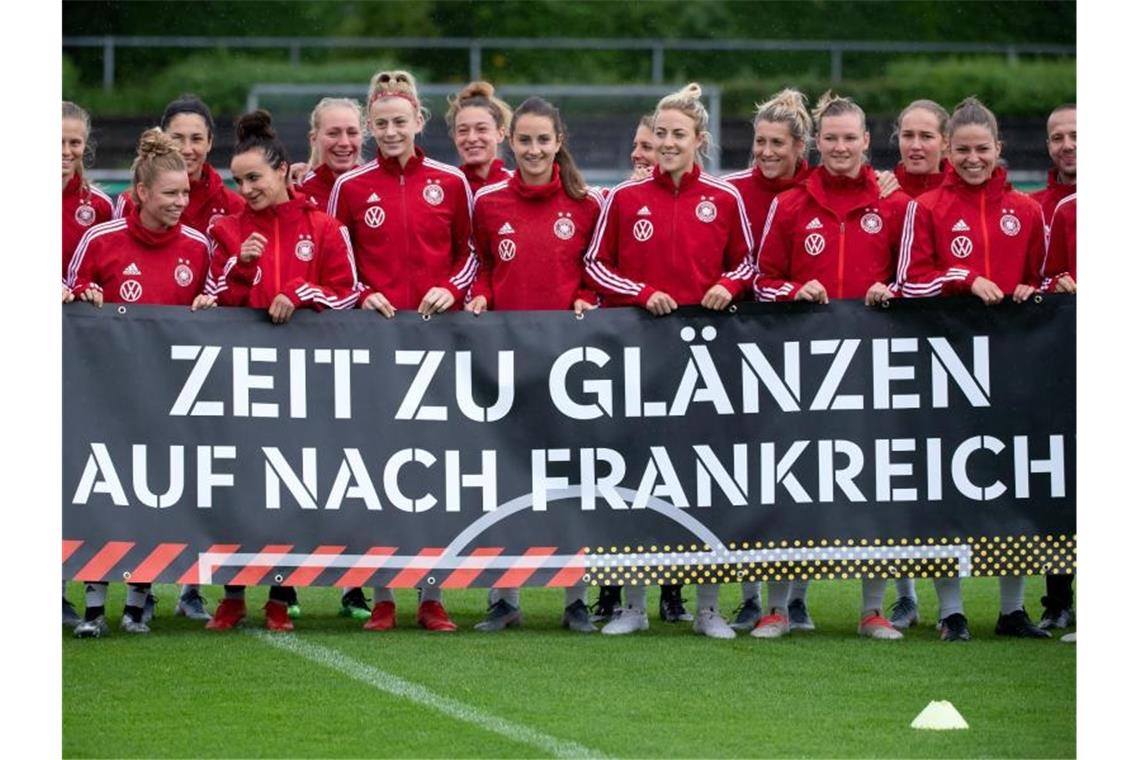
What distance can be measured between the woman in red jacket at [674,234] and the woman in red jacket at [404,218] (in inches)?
22.1

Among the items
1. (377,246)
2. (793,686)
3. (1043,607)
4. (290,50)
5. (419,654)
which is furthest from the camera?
(290,50)

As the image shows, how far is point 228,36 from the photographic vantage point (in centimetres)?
2934

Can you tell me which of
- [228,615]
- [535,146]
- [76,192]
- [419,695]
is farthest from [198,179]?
[419,695]

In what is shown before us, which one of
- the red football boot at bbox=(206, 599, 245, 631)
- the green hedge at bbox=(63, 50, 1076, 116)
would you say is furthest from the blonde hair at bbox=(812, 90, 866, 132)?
the green hedge at bbox=(63, 50, 1076, 116)

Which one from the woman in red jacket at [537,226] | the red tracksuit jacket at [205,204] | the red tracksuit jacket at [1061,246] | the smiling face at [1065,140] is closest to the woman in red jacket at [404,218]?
the woman in red jacket at [537,226]

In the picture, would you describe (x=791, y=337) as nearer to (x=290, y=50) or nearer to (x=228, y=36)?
(x=290, y=50)

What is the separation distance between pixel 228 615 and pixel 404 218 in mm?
1697

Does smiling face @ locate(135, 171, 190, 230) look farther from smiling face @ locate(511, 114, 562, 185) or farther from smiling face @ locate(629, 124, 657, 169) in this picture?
smiling face @ locate(629, 124, 657, 169)

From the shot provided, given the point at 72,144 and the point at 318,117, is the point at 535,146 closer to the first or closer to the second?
the point at 318,117

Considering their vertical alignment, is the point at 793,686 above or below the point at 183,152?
below

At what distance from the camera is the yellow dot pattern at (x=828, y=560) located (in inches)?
311

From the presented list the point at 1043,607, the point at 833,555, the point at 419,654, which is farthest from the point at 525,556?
the point at 1043,607

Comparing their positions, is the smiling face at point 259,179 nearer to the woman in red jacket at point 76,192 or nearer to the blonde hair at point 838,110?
the woman in red jacket at point 76,192

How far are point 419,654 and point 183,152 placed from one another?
2.52m
